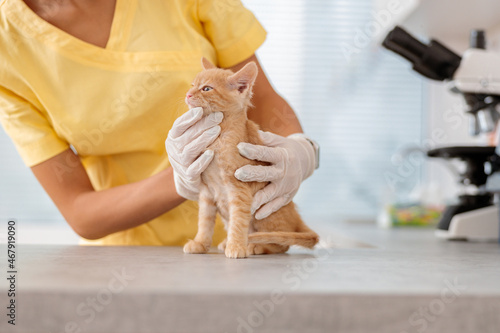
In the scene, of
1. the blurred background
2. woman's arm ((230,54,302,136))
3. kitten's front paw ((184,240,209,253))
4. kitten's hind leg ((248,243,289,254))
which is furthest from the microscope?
the blurred background

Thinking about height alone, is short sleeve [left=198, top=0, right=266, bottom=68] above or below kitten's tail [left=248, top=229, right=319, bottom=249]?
above

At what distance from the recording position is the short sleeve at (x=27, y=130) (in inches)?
40.9

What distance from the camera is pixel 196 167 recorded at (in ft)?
2.57

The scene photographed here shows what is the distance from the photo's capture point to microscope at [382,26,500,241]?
4.49 ft

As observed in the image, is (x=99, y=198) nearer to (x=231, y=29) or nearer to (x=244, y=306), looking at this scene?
(x=231, y=29)

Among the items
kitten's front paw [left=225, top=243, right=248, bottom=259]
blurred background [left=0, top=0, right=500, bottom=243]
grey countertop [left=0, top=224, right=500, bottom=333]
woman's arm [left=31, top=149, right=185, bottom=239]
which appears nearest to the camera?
grey countertop [left=0, top=224, right=500, bottom=333]

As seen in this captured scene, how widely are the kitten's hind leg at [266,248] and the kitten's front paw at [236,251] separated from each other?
6cm

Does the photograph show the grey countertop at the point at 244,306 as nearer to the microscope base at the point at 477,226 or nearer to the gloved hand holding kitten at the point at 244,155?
the gloved hand holding kitten at the point at 244,155

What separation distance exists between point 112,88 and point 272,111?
369mm

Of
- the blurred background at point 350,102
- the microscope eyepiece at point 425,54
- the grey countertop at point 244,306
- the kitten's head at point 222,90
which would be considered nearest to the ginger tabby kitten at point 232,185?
the kitten's head at point 222,90

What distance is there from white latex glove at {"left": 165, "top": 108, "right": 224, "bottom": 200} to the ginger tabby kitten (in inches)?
0.6

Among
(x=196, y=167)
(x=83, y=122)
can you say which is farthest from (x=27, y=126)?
(x=196, y=167)

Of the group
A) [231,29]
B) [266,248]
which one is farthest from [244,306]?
[231,29]

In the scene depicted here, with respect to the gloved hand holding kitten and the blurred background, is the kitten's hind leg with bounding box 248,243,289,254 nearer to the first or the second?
the gloved hand holding kitten
